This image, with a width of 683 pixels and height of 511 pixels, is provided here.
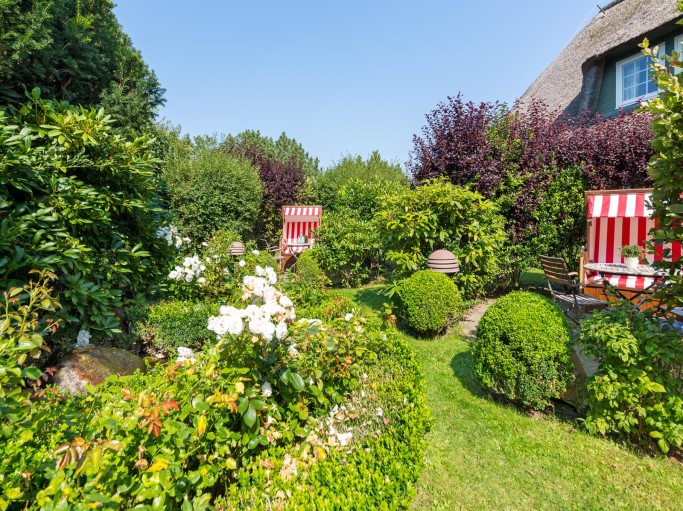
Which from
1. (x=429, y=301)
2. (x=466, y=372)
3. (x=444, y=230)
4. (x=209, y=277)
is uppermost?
(x=444, y=230)

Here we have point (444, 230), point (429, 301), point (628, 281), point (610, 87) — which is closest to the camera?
point (429, 301)

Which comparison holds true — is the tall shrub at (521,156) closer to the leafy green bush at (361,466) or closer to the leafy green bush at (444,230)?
the leafy green bush at (444,230)

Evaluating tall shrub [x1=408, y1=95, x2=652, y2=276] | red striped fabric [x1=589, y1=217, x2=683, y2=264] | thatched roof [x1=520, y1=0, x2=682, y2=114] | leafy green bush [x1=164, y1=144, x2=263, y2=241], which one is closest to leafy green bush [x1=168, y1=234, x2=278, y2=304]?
tall shrub [x1=408, y1=95, x2=652, y2=276]

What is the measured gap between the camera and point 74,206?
2.79 m

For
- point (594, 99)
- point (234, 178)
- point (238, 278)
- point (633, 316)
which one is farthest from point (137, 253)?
point (594, 99)

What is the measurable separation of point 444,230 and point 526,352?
3067 millimetres

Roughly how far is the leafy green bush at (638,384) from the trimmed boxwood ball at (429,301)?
Result: 2.16 metres

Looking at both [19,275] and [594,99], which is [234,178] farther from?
[594,99]

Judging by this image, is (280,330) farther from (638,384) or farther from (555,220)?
(555,220)

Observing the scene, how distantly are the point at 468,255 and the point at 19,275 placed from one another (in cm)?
531

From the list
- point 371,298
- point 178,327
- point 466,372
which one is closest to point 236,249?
point 371,298

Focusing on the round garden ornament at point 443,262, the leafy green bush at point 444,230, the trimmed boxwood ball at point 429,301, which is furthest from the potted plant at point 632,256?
the trimmed boxwood ball at point 429,301

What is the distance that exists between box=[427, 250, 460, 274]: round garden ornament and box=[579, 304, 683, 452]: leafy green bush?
2673mm

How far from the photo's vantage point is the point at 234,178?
10352mm
